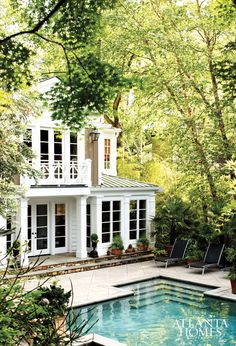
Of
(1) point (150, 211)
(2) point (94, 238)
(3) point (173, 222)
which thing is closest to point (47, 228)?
(2) point (94, 238)

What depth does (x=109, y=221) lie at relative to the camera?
1908 cm

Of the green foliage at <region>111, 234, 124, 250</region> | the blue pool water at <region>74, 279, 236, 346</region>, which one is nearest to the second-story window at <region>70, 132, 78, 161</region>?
the green foliage at <region>111, 234, 124, 250</region>

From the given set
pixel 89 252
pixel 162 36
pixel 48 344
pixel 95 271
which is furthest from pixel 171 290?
pixel 48 344

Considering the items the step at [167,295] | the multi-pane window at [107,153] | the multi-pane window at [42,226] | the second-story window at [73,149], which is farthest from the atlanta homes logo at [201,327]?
the multi-pane window at [107,153]

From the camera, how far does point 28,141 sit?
16.9m

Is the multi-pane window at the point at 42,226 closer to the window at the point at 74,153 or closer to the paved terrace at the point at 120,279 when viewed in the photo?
the window at the point at 74,153

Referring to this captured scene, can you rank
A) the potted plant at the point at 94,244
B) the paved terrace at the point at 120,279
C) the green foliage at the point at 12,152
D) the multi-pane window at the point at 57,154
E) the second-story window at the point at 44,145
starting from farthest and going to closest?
the potted plant at the point at 94,244 < the multi-pane window at the point at 57,154 < the second-story window at the point at 44,145 < the green foliage at the point at 12,152 < the paved terrace at the point at 120,279

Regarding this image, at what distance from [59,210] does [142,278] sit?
18.5 feet

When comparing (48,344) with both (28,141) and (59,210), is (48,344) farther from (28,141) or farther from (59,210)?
(59,210)

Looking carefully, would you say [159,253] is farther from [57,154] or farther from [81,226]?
[57,154]

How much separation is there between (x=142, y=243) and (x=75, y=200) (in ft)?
11.8

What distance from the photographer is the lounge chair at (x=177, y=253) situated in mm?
17231

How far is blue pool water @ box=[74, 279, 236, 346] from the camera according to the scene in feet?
31.7

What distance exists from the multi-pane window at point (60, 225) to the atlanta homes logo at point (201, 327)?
883 centimetres
